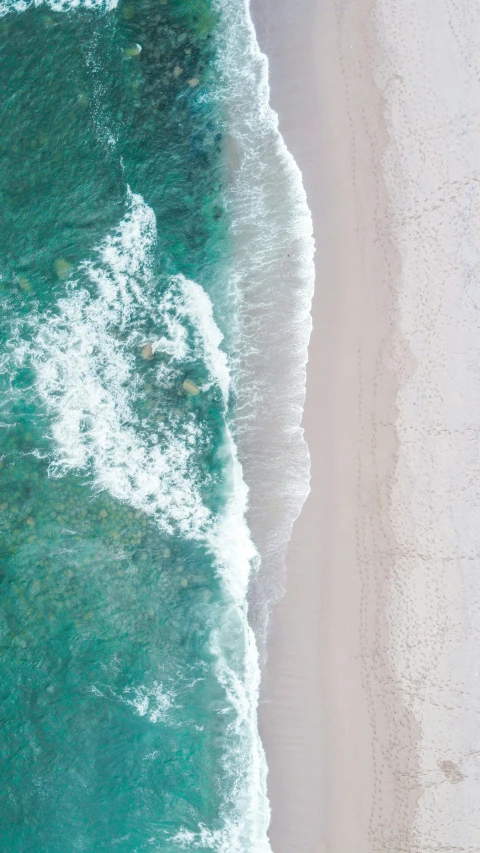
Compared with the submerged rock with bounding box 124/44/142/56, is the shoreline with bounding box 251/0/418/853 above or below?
below

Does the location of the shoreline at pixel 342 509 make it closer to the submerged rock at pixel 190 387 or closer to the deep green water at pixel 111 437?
the deep green water at pixel 111 437

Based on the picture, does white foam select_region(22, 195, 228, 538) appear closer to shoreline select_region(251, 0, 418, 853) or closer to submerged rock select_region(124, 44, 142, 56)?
shoreline select_region(251, 0, 418, 853)

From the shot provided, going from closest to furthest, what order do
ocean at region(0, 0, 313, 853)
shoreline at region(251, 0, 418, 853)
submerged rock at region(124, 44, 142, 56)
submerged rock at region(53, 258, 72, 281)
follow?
shoreline at region(251, 0, 418, 853) < ocean at region(0, 0, 313, 853) < submerged rock at region(124, 44, 142, 56) < submerged rock at region(53, 258, 72, 281)

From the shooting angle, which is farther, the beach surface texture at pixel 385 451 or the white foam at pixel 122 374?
the white foam at pixel 122 374

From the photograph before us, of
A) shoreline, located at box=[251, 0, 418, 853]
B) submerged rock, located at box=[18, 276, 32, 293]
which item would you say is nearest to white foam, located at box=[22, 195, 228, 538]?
submerged rock, located at box=[18, 276, 32, 293]

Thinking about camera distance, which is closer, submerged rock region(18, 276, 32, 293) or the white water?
the white water

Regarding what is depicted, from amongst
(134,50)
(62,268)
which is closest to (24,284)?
(62,268)

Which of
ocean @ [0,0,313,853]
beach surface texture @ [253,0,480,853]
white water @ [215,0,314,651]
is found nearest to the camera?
beach surface texture @ [253,0,480,853]

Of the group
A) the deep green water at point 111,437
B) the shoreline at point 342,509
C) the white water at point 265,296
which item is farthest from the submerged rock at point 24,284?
the shoreline at point 342,509
